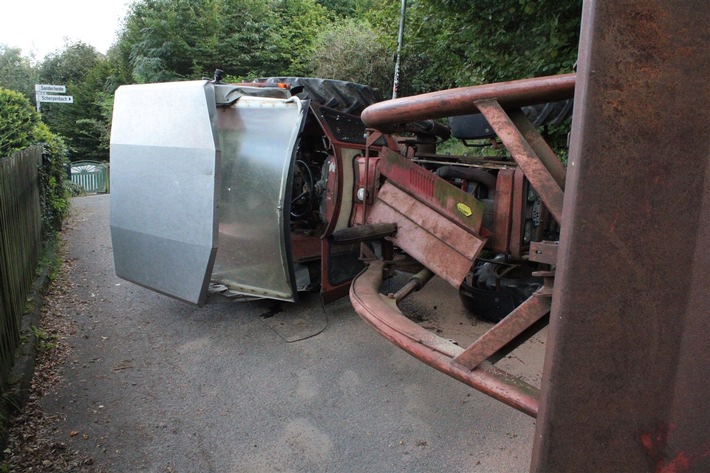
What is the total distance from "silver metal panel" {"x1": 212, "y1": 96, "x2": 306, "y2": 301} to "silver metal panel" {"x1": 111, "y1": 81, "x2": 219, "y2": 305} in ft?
0.95

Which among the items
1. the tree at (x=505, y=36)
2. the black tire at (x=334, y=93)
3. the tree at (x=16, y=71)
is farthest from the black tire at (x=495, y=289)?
the tree at (x=16, y=71)

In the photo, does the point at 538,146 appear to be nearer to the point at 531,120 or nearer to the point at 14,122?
the point at 531,120

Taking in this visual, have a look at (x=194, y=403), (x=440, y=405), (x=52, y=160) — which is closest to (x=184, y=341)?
(x=194, y=403)

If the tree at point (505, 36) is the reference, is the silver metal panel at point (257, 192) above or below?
below

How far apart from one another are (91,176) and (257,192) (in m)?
17.2

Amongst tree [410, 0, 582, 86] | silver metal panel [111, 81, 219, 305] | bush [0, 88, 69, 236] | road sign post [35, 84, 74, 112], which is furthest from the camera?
road sign post [35, 84, 74, 112]

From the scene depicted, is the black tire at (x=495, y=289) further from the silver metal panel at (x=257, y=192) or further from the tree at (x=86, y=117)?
the tree at (x=86, y=117)

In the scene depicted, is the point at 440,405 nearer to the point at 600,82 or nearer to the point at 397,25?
the point at 600,82

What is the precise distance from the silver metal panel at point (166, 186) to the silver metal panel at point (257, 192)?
29 cm

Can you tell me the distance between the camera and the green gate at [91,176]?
18250 millimetres

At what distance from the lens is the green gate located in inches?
719

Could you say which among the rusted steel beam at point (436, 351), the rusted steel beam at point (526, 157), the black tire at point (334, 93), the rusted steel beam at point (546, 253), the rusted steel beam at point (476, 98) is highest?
the black tire at point (334, 93)

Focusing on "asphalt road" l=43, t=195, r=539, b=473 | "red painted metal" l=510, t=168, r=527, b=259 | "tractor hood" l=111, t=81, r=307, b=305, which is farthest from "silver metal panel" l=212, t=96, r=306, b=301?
"red painted metal" l=510, t=168, r=527, b=259

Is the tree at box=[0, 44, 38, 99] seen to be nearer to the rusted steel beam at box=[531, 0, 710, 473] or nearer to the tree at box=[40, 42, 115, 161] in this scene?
the tree at box=[40, 42, 115, 161]
